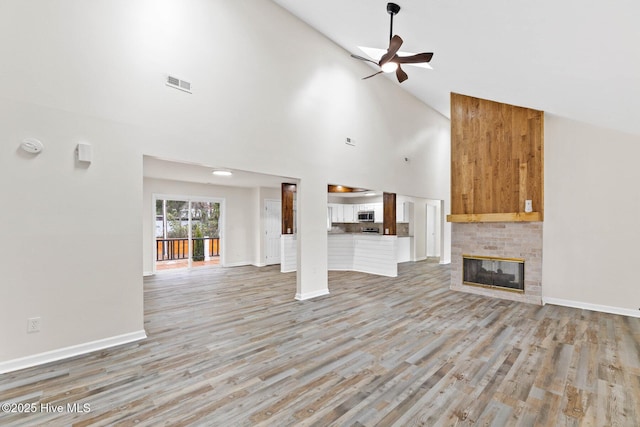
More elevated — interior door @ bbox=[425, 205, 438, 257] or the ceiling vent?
the ceiling vent

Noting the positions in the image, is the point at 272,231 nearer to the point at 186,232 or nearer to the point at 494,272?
the point at 186,232

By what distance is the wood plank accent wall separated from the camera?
16.3ft

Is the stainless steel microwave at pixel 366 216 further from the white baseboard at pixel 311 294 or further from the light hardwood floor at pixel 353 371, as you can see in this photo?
the light hardwood floor at pixel 353 371

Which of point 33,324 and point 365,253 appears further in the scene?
point 365,253

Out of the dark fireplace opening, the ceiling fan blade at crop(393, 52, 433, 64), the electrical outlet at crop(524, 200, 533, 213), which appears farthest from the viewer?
the dark fireplace opening

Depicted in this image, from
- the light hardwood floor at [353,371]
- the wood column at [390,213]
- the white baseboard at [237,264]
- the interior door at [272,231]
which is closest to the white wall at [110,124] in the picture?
the light hardwood floor at [353,371]

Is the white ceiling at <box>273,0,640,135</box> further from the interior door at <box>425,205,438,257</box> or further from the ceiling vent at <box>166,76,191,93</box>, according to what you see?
the interior door at <box>425,205,438,257</box>

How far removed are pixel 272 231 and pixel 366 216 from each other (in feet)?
11.1

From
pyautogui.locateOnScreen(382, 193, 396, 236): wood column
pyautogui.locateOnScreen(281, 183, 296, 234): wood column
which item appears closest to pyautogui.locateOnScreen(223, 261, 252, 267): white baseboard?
pyautogui.locateOnScreen(281, 183, 296, 234): wood column

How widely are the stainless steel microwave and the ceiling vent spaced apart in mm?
7433

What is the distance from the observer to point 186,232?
8.77 metres

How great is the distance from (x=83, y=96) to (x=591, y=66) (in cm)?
503

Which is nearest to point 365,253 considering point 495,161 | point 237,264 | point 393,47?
point 495,161

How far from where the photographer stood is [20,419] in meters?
2.02
